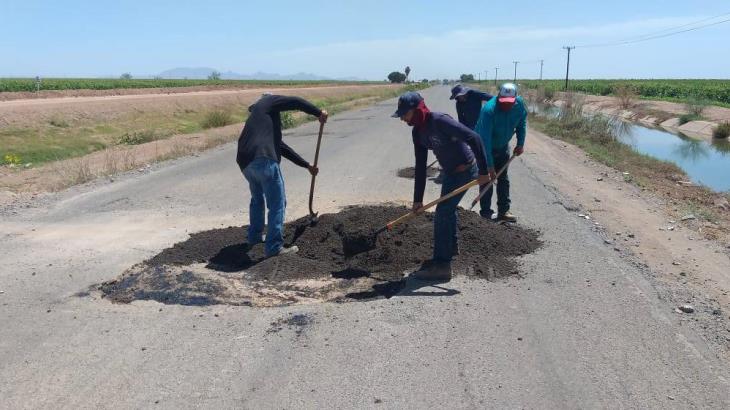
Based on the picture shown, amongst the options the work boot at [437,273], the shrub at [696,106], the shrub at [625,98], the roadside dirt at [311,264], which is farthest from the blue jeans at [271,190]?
the shrub at [625,98]

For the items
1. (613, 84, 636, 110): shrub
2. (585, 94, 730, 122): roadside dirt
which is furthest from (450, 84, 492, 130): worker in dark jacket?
(613, 84, 636, 110): shrub

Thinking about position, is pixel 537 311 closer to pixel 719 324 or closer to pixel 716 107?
pixel 719 324

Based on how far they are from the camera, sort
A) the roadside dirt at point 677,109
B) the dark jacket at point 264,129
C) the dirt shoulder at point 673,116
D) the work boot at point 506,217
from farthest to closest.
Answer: the roadside dirt at point 677,109
the dirt shoulder at point 673,116
the work boot at point 506,217
the dark jacket at point 264,129

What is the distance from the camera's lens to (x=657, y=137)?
2667cm

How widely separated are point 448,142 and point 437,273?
3.93 feet

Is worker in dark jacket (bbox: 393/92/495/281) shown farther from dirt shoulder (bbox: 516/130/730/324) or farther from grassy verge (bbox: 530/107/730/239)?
grassy verge (bbox: 530/107/730/239)

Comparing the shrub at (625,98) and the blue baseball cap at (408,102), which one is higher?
the blue baseball cap at (408,102)

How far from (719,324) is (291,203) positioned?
19.4 ft

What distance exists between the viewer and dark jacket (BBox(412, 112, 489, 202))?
5012 mm

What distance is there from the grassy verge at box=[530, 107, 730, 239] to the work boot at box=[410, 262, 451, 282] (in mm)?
3814

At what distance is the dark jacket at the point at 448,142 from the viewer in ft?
16.4

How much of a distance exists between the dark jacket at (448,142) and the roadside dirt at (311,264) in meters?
1.09

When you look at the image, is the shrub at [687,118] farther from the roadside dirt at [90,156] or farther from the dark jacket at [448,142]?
the dark jacket at [448,142]

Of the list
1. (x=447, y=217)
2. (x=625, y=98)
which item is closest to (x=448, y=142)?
(x=447, y=217)
